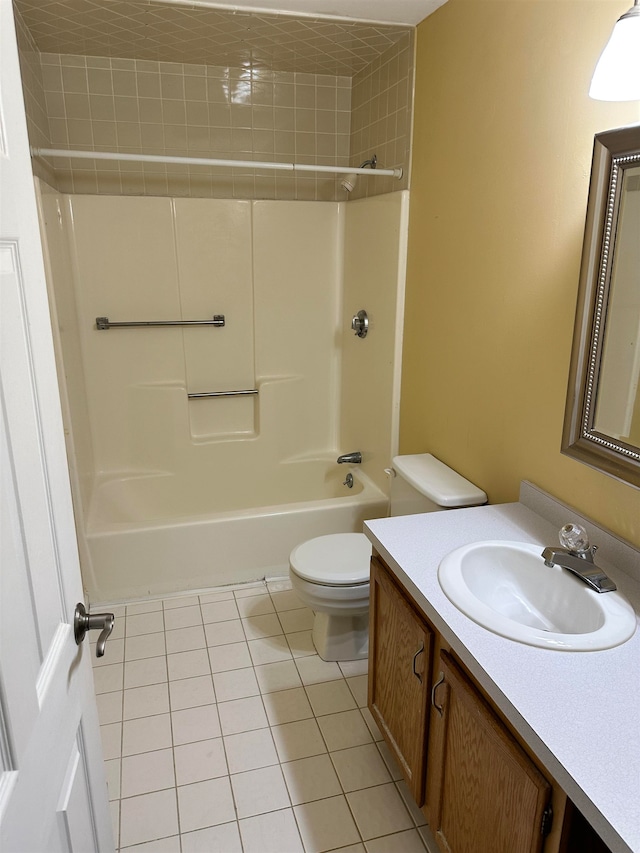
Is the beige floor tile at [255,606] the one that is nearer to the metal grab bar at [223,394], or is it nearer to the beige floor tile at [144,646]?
the beige floor tile at [144,646]

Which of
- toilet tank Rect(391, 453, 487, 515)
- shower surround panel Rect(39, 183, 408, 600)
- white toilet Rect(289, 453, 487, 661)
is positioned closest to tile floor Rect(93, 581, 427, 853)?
white toilet Rect(289, 453, 487, 661)

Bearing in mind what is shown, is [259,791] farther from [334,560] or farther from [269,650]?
[334,560]

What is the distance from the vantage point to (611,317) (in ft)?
4.55

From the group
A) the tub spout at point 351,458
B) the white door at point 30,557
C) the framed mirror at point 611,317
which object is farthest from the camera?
the tub spout at point 351,458

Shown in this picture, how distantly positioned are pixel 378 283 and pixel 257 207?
798mm

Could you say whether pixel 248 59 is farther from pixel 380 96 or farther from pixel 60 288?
pixel 60 288

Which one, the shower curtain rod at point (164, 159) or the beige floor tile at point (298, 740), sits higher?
the shower curtain rod at point (164, 159)

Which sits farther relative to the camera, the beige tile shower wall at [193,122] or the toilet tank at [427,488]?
the beige tile shower wall at [193,122]

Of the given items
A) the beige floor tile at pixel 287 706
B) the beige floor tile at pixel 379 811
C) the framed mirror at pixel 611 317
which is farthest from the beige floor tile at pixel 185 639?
the framed mirror at pixel 611 317

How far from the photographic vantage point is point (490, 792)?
3.80 ft

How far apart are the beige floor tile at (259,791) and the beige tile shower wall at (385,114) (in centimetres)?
219

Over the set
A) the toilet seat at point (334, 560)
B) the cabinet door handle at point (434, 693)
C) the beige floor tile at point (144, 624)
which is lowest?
the beige floor tile at point (144, 624)

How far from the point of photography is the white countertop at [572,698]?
85 cm

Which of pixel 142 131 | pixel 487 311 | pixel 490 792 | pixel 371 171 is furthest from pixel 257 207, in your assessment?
pixel 490 792
